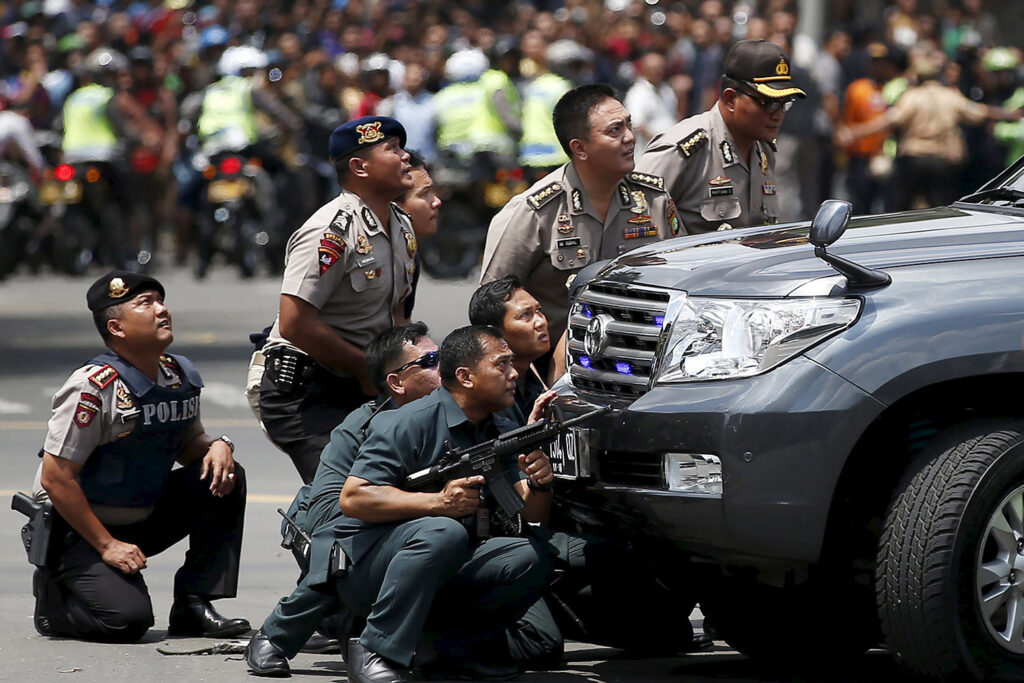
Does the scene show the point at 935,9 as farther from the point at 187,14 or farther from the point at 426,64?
A: the point at 187,14

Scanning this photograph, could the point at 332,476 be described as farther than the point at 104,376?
No

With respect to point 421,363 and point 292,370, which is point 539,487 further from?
point 292,370

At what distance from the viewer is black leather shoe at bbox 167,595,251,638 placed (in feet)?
22.7

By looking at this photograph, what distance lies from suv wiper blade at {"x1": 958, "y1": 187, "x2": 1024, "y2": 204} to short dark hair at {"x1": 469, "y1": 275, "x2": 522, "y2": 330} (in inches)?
62.0

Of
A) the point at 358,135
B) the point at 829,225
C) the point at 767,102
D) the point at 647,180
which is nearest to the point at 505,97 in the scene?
the point at 767,102

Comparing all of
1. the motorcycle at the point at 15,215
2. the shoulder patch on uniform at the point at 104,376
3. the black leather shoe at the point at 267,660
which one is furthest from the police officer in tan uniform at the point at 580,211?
the motorcycle at the point at 15,215

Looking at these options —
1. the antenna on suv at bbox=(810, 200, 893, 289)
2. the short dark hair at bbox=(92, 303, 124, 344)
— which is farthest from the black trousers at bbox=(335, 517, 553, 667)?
the short dark hair at bbox=(92, 303, 124, 344)

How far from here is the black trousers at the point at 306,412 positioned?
7188 millimetres

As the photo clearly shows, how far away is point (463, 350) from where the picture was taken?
6023mm

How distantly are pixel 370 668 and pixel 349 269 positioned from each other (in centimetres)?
181

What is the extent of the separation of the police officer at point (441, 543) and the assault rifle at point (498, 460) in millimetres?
39

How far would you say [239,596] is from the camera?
7.59m

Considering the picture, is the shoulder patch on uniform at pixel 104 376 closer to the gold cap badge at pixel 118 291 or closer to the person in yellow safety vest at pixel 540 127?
the gold cap badge at pixel 118 291

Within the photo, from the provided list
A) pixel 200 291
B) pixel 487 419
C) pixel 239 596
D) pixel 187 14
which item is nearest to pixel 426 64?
pixel 200 291
